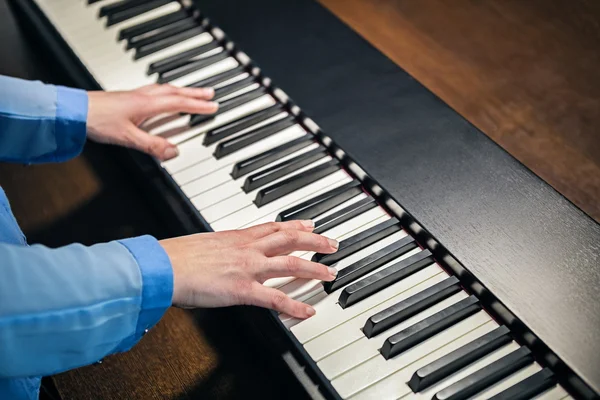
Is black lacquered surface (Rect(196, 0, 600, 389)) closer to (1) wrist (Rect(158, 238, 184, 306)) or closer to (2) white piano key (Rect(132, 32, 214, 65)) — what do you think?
(2) white piano key (Rect(132, 32, 214, 65))

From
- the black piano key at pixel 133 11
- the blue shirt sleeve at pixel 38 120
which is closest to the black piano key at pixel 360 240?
the blue shirt sleeve at pixel 38 120

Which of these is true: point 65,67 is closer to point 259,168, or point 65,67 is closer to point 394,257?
point 259,168

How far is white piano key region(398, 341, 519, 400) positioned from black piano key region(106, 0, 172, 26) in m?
1.12

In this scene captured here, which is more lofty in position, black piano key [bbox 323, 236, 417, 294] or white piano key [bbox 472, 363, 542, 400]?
black piano key [bbox 323, 236, 417, 294]

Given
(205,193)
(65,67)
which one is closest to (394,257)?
(205,193)

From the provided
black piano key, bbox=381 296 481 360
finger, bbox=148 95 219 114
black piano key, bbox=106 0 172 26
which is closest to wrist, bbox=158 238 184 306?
black piano key, bbox=381 296 481 360

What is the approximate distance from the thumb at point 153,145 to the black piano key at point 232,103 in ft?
0.27

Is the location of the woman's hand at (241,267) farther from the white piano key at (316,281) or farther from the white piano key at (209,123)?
the white piano key at (209,123)

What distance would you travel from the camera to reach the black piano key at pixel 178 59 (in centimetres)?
169

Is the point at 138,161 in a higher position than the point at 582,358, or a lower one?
higher

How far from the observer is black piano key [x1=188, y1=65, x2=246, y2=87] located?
1644mm

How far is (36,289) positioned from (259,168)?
510 mm

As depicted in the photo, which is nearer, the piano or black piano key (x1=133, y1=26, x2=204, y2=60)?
the piano

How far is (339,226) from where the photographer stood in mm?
1348
